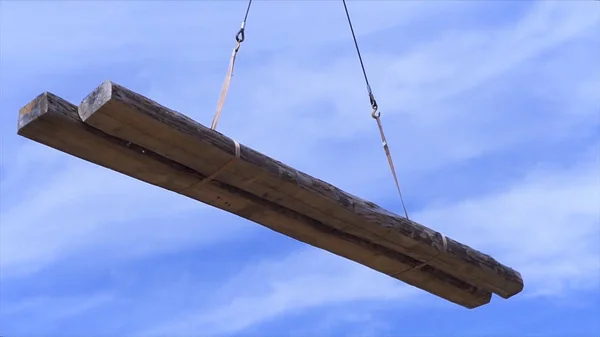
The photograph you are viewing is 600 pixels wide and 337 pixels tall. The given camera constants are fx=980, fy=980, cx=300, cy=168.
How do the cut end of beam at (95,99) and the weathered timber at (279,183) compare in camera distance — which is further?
the weathered timber at (279,183)

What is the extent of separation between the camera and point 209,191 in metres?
5.64

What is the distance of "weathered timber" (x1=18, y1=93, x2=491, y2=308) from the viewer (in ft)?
16.4

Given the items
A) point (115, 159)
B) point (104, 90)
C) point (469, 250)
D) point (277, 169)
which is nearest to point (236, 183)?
point (277, 169)

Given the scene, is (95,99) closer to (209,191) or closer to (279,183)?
(209,191)

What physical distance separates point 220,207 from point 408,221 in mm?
1318

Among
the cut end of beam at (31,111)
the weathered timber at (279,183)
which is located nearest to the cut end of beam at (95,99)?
the weathered timber at (279,183)

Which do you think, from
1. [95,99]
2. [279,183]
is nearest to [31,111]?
[95,99]

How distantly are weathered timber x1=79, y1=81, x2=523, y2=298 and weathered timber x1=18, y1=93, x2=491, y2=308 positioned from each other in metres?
0.08

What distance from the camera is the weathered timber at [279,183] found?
4973 millimetres

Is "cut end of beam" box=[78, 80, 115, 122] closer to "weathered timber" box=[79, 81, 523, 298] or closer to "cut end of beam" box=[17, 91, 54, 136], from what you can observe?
"weathered timber" box=[79, 81, 523, 298]

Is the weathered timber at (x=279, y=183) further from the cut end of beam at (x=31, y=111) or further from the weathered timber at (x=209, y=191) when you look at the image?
the cut end of beam at (x=31, y=111)

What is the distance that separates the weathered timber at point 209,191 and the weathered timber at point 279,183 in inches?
3.3

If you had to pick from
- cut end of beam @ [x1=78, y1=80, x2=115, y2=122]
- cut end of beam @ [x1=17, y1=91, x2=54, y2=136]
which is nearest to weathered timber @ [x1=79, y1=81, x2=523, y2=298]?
cut end of beam @ [x1=78, y1=80, x2=115, y2=122]

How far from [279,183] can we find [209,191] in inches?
16.0
